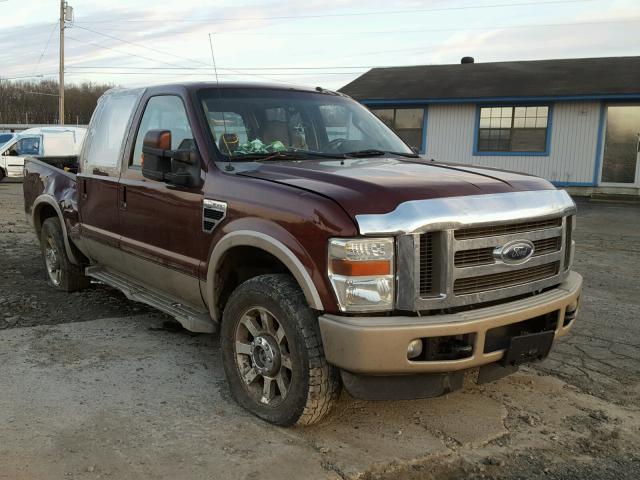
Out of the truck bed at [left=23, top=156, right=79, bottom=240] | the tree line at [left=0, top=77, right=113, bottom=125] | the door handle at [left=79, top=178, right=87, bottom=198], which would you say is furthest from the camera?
the tree line at [left=0, top=77, right=113, bottom=125]

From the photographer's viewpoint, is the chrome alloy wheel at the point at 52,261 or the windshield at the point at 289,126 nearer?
the windshield at the point at 289,126

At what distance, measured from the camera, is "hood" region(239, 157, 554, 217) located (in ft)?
9.87

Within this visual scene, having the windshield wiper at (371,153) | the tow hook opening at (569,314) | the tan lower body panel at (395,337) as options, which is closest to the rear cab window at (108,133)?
the windshield wiper at (371,153)

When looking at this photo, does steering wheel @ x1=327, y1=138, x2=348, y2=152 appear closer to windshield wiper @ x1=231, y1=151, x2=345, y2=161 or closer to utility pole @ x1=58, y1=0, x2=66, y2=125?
windshield wiper @ x1=231, y1=151, x2=345, y2=161

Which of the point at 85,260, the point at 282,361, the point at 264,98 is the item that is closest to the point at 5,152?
the point at 85,260

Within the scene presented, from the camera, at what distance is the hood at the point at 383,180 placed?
9.87ft

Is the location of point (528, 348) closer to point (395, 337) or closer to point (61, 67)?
point (395, 337)

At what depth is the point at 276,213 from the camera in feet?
10.7

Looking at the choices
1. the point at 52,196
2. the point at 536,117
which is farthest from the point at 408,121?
the point at 52,196

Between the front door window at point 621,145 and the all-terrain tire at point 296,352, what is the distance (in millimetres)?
18015

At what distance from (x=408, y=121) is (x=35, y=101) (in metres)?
82.0

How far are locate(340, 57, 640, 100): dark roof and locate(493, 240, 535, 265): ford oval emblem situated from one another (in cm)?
1688

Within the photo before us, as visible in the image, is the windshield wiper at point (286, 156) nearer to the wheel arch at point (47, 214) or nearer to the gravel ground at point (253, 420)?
the gravel ground at point (253, 420)

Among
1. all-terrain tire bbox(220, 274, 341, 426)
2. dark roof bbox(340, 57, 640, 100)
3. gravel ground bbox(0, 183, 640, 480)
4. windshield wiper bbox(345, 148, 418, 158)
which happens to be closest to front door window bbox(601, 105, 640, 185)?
dark roof bbox(340, 57, 640, 100)
